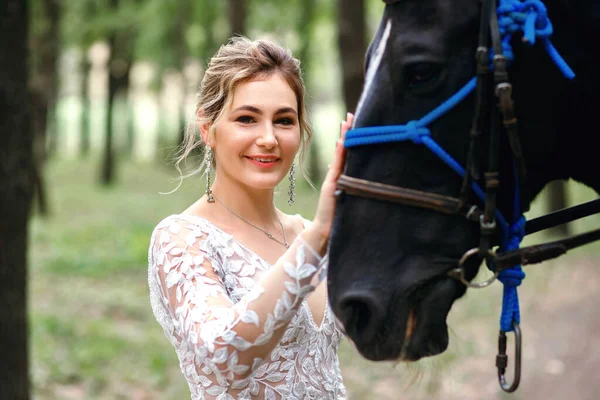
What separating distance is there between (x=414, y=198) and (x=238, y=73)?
825 millimetres

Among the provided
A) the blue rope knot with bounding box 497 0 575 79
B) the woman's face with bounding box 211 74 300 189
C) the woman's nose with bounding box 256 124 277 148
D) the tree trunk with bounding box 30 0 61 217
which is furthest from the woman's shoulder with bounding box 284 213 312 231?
the tree trunk with bounding box 30 0 61 217

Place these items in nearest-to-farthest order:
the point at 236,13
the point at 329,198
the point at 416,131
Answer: the point at 416,131, the point at 329,198, the point at 236,13

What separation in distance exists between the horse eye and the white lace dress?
0.50 m

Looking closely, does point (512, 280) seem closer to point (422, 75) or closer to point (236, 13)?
point (422, 75)

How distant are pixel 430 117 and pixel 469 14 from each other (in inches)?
11.3

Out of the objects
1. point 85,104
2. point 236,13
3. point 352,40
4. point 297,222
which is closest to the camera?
point 297,222

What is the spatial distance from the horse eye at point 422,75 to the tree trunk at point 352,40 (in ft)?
13.7

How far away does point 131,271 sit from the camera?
9.47 m

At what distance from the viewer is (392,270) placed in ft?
5.83

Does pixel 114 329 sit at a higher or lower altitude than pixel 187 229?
lower

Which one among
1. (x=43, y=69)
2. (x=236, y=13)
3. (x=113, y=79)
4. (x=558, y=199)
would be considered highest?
(x=236, y=13)

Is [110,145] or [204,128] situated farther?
[110,145]

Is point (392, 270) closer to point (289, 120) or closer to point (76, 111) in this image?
point (289, 120)

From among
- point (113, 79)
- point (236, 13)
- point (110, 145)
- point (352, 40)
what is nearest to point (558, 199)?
point (236, 13)
